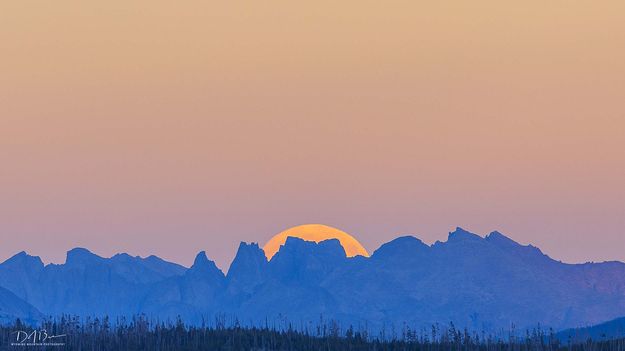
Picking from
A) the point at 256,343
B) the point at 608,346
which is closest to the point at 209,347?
the point at 256,343

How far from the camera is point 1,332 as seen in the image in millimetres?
68500

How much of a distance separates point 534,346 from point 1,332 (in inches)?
1249

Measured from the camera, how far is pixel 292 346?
2532 inches

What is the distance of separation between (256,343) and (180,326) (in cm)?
802

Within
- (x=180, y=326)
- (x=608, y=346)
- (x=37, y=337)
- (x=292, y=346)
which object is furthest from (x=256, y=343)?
(x=608, y=346)

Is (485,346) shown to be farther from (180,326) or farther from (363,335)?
(180,326)

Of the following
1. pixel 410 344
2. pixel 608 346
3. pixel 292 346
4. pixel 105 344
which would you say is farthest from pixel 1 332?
pixel 608 346

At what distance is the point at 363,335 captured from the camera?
6894 centimetres

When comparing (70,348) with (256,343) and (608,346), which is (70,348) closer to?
(256,343)

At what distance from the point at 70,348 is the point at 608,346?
99.9 ft

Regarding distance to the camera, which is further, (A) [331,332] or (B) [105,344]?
(A) [331,332]

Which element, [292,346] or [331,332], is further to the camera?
[331,332]

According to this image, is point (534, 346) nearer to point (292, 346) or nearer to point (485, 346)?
point (485, 346)

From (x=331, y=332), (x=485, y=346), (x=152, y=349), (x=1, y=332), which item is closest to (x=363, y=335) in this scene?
(x=331, y=332)
